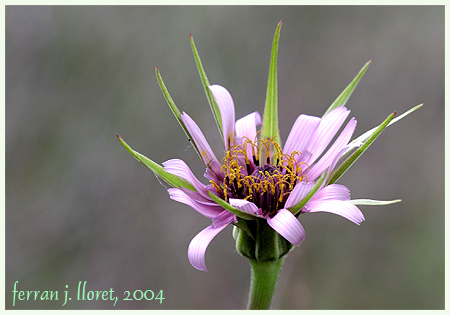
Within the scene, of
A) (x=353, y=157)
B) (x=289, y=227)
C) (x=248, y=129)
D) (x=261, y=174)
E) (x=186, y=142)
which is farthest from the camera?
(x=186, y=142)

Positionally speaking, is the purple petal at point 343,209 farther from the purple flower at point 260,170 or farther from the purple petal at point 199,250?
the purple petal at point 199,250

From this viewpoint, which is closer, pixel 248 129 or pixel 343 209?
pixel 343 209

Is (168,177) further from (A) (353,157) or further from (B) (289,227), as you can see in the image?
(A) (353,157)

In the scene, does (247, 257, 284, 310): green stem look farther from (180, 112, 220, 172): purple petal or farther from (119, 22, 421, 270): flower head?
(180, 112, 220, 172): purple petal

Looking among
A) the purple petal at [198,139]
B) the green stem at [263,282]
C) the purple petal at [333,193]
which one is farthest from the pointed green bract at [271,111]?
the green stem at [263,282]

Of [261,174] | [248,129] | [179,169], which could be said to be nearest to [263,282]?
[261,174]

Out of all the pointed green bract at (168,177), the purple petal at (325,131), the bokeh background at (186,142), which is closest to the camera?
the pointed green bract at (168,177)

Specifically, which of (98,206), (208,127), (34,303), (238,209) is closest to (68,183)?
(98,206)

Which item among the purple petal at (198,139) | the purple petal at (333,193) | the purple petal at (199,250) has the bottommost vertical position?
the purple petal at (199,250)
